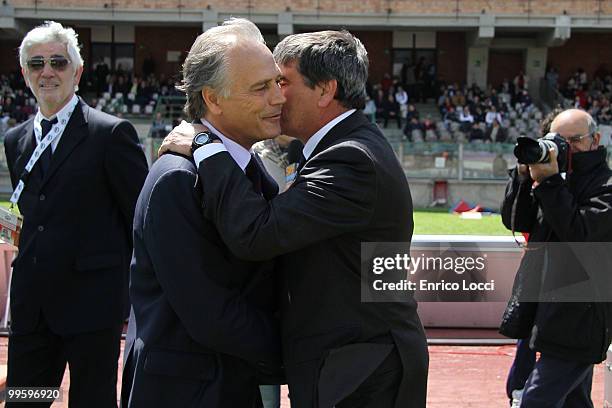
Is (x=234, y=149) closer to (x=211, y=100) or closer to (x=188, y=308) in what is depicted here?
(x=211, y=100)

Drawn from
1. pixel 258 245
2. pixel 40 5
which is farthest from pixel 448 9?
pixel 258 245

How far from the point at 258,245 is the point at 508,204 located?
8.20 ft

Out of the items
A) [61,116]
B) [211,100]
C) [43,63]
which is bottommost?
[61,116]

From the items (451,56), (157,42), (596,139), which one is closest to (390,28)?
(451,56)

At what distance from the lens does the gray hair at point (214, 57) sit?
2418 millimetres

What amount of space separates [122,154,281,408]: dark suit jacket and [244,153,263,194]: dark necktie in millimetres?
227

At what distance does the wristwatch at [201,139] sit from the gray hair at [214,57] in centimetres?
13

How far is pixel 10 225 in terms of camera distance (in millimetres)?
3828

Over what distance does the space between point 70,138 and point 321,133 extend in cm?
155

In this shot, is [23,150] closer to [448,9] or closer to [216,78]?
[216,78]

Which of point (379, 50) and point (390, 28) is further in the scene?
point (379, 50)

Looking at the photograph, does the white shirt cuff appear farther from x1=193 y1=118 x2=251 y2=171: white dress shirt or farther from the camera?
the camera

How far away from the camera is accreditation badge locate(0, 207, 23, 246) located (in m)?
3.79

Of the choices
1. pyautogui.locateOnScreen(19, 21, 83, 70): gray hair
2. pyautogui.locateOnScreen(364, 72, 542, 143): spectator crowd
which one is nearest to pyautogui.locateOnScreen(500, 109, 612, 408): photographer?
pyautogui.locateOnScreen(19, 21, 83, 70): gray hair
